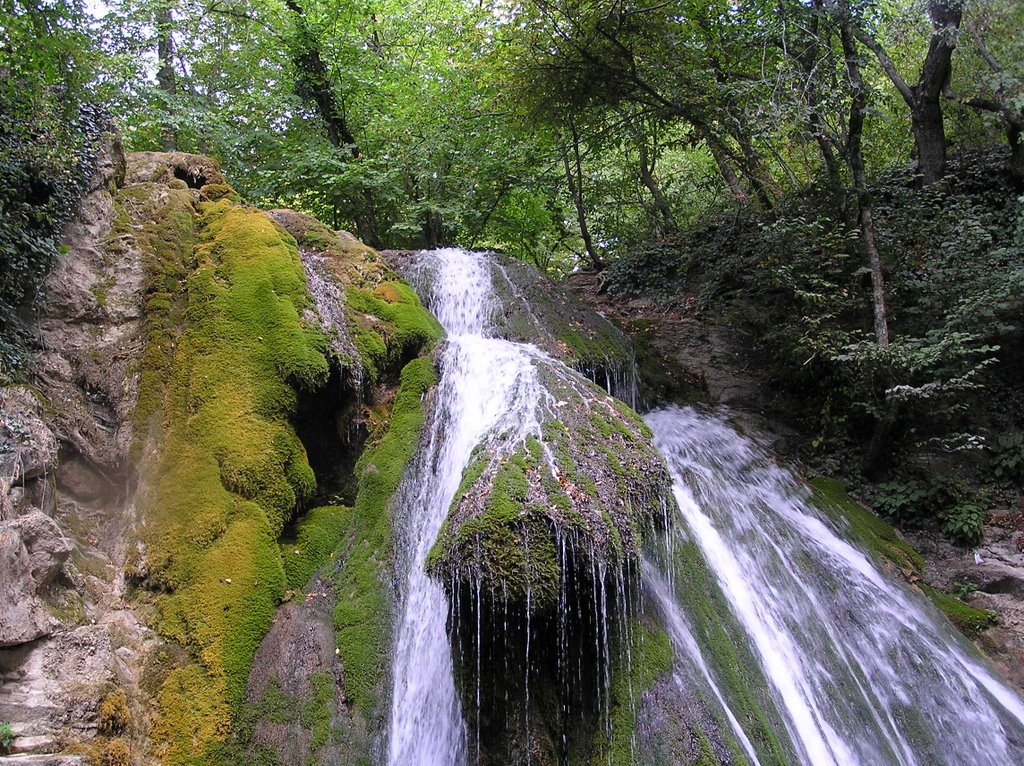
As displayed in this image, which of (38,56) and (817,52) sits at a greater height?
(817,52)

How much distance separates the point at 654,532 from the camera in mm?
4863

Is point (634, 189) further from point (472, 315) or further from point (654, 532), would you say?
point (654, 532)

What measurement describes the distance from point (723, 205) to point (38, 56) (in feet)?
37.7

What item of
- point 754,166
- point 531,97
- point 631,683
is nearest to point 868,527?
point 631,683

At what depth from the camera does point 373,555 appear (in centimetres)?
503

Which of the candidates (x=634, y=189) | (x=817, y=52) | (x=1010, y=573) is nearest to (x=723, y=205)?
(x=634, y=189)

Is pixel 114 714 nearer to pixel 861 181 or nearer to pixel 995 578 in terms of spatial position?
pixel 995 578

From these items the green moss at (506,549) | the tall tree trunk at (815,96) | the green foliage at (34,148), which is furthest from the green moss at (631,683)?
the tall tree trunk at (815,96)

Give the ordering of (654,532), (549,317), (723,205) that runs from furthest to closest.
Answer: (723,205) < (549,317) < (654,532)

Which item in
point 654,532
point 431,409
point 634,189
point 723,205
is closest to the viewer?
point 654,532

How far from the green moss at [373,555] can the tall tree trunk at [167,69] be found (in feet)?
23.3

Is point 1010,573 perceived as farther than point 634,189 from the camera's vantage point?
No

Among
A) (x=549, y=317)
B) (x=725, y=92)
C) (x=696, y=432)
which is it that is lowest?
(x=696, y=432)

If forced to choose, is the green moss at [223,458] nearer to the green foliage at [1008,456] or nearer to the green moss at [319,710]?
the green moss at [319,710]
